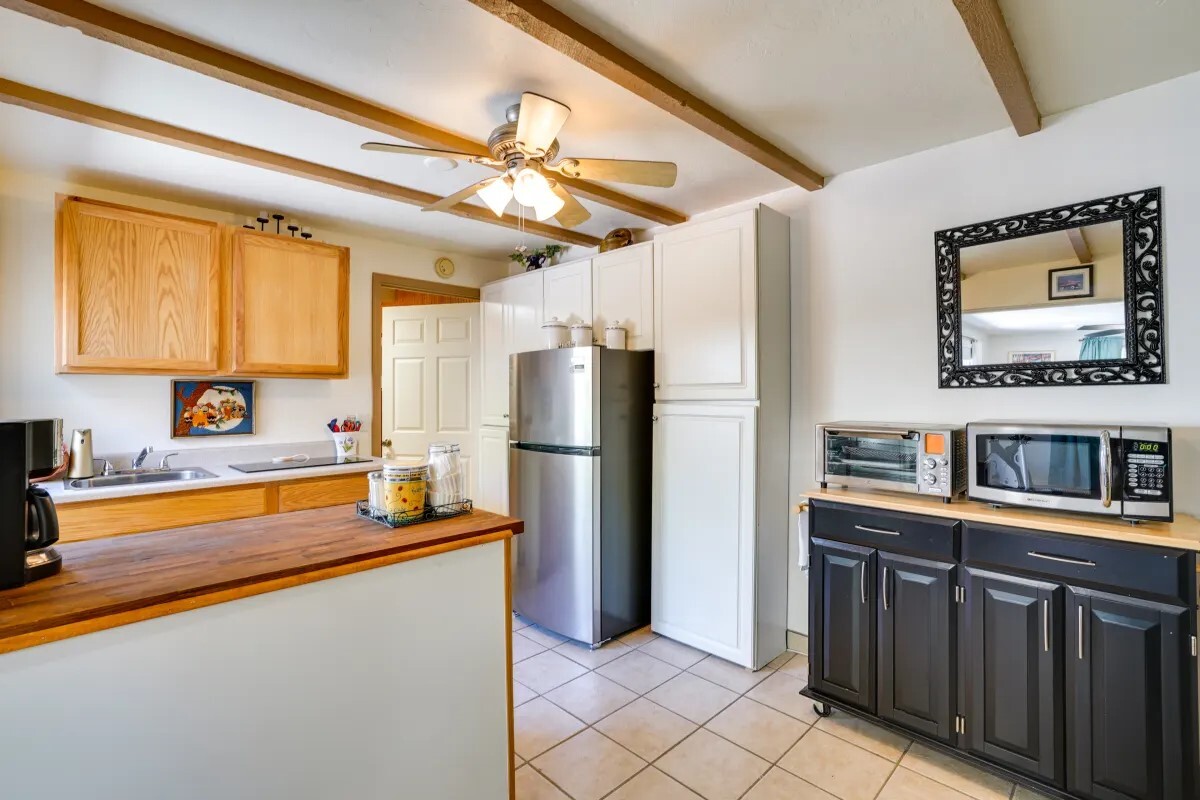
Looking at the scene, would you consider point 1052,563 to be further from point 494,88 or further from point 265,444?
point 265,444

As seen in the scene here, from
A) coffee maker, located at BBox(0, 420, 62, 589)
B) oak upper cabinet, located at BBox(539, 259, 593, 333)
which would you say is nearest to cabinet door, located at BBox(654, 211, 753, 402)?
oak upper cabinet, located at BBox(539, 259, 593, 333)

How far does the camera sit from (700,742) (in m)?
2.13

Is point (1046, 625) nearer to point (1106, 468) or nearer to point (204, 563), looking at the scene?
point (1106, 468)

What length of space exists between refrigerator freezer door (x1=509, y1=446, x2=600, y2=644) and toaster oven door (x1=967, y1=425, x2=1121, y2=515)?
1688mm

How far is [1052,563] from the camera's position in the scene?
1766 mm

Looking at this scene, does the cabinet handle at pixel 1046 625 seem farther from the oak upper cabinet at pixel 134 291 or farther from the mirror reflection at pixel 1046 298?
the oak upper cabinet at pixel 134 291

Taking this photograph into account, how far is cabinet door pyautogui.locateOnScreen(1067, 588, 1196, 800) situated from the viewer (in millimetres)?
1559

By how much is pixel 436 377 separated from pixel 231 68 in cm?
250

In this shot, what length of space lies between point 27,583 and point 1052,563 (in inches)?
105

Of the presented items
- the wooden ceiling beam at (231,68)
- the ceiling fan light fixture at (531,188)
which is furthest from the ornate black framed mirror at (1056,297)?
the wooden ceiling beam at (231,68)

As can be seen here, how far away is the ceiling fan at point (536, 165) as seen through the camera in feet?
5.90

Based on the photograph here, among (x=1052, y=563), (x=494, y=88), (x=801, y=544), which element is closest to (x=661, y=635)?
(x=801, y=544)

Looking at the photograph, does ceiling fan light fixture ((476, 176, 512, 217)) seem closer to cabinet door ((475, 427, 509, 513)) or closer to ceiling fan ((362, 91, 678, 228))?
ceiling fan ((362, 91, 678, 228))

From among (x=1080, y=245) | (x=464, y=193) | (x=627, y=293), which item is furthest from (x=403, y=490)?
(x=1080, y=245)
